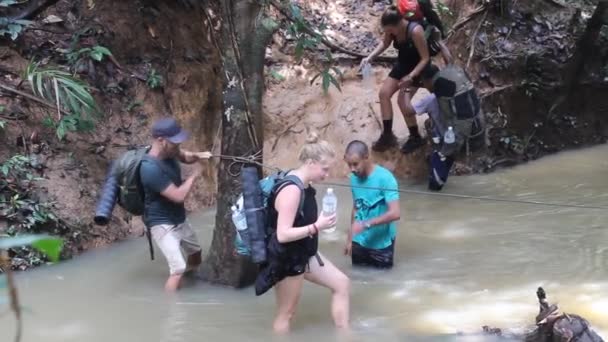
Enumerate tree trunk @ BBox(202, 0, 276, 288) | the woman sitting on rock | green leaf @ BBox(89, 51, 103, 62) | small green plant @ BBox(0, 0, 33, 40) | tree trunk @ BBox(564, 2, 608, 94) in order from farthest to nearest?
tree trunk @ BBox(564, 2, 608, 94)
the woman sitting on rock
green leaf @ BBox(89, 51, 103, 62)
small green plant @ BBox(0, 0, 33, 40)
tree trunk @ BBox(202, 0, 276, 288)

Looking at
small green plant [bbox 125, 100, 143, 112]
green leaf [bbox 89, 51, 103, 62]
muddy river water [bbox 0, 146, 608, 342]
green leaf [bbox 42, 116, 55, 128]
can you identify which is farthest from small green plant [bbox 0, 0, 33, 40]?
muddy river water [bbox 0, 146, 608, 342]

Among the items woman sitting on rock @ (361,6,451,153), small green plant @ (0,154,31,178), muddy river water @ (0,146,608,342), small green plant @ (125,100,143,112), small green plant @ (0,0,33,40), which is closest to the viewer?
muddy river water @ (0,146,608,342)

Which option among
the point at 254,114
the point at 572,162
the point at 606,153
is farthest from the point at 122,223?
the point at 606,153

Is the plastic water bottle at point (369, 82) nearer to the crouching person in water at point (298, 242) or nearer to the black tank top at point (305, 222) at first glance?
the crouching person in water at point (298, 242)

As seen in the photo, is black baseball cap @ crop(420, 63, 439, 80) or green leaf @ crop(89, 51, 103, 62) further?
black baseball cap @ crop(420, 63, 439, 80)

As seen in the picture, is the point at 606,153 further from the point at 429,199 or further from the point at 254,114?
the point at 254,114

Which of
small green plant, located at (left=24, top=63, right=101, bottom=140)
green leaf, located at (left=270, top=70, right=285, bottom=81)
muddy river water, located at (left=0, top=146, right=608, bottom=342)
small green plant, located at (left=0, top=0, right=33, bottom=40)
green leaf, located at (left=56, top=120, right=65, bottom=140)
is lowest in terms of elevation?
muddy river water, located at (left=0, top=146, right=608, bottom=342)

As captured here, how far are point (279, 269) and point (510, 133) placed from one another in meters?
6.43

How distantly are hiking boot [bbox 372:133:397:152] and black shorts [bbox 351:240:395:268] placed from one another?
9.36 feet

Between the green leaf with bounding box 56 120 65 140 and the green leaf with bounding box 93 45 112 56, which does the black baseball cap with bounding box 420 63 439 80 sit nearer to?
the green leaf with bounding box 93 45 112 56

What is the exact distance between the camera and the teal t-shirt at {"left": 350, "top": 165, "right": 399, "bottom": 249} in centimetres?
603

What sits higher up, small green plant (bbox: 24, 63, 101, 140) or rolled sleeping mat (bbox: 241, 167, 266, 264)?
small green plant (bbox: 24, 63, 101, 140)

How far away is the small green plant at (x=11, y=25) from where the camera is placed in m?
7.44

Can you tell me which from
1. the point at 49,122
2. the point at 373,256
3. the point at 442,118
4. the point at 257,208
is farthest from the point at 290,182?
the point at 442,118
